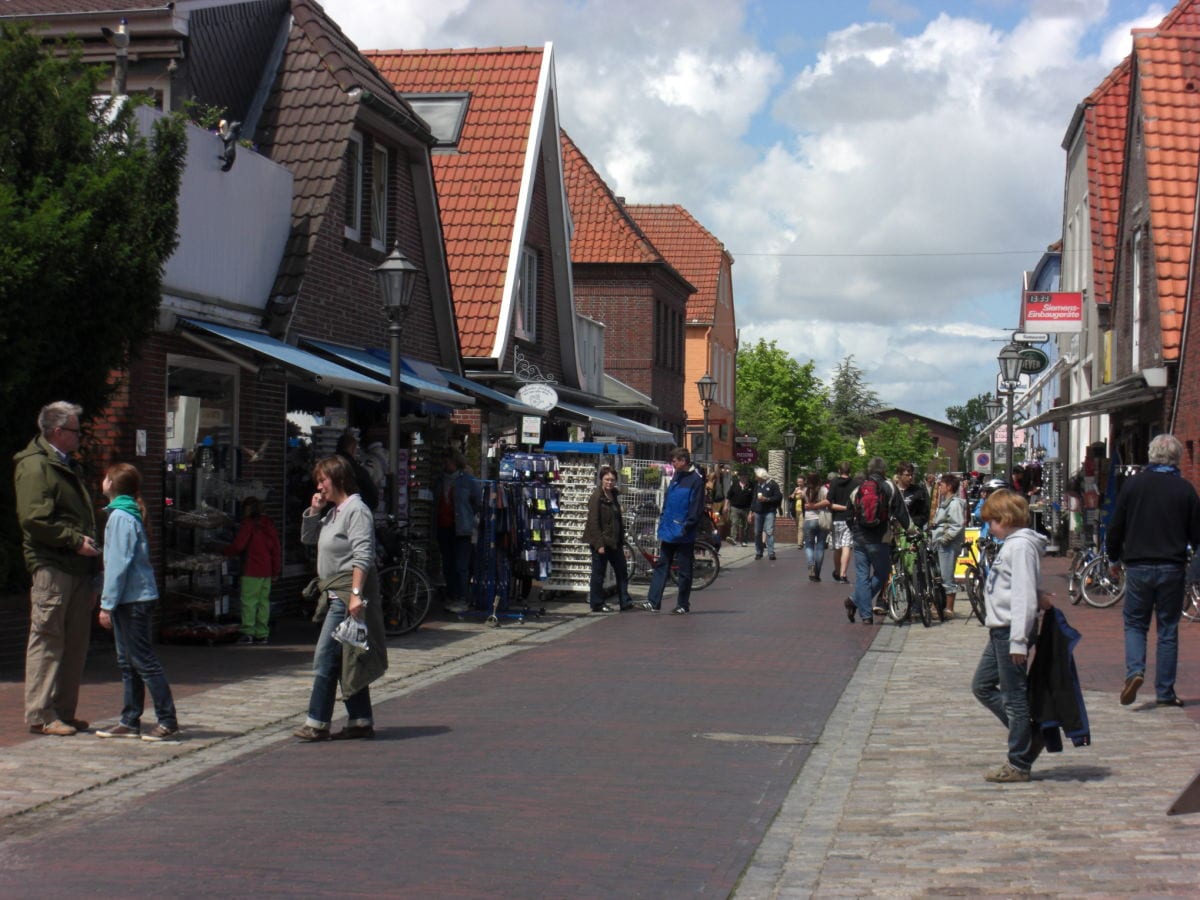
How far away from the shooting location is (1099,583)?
66.8 feet

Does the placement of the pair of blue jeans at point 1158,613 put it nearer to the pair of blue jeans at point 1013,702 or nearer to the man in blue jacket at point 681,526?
the pair of blue jeans at point 1013,702

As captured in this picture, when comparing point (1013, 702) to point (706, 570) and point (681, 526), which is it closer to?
point (681, 526)

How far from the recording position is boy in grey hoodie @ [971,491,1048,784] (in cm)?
825

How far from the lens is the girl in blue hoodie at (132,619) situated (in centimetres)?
930

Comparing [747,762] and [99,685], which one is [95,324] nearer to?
[99,685]

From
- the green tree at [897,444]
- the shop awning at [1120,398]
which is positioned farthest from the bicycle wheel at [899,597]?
the green tree at [897,444]

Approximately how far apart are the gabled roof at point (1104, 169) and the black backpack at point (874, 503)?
1563cm

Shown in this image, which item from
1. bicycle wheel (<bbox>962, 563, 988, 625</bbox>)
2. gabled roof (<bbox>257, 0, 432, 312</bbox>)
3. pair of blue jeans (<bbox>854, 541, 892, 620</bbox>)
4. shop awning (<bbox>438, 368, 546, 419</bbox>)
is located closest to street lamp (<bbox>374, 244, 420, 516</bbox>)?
gabled roof (<bbox>257, 0, 432, 312</bbox>)

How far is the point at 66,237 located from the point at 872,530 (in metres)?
9.66

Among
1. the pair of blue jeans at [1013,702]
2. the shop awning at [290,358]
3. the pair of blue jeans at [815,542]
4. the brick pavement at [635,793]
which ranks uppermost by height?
the shop awning at [290,358]

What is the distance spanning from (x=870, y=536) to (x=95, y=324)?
9.17 metres

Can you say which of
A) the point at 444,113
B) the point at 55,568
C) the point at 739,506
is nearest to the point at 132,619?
the point at 55,568

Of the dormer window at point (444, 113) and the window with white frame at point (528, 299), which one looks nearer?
the dormer window at point (444, 113)

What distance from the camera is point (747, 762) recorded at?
896cm
